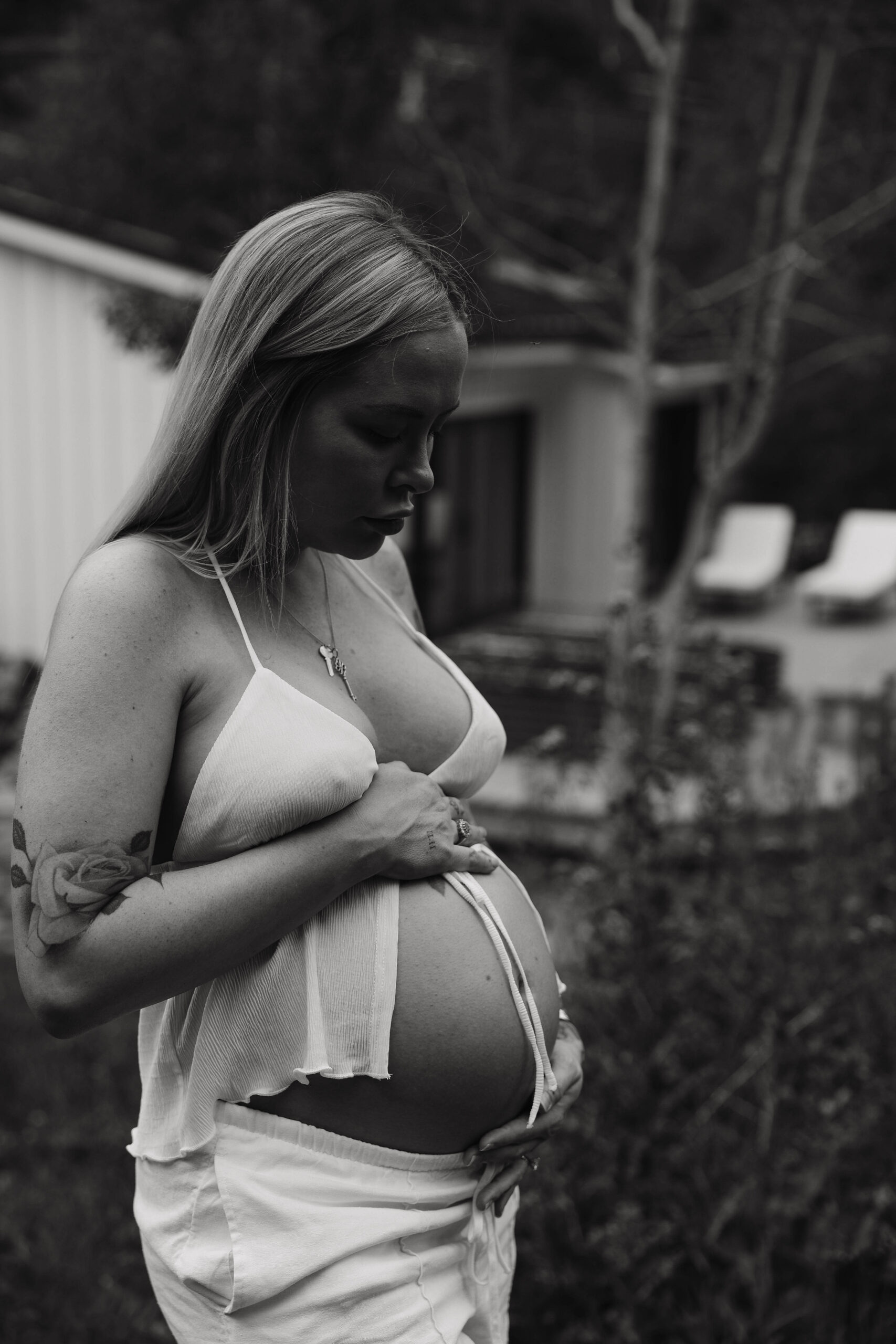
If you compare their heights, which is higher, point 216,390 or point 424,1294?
point 216,390

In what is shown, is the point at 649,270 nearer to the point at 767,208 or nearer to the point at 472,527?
the point at 767,208

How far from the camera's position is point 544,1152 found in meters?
3.04

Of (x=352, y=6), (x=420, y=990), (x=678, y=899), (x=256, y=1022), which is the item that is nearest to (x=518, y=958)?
(x=420, y=990)

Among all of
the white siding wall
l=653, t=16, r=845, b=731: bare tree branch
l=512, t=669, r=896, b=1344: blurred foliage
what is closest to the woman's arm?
l=512, t=669, r=896, b=1344: blurred foliage

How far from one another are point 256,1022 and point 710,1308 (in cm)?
156

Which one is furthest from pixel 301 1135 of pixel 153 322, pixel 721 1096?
pixel 153 322

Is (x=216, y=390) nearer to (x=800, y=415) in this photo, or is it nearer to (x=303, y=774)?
(x=303, y=774)

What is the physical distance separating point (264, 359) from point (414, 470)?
219 mm

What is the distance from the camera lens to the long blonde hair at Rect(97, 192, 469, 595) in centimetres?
148

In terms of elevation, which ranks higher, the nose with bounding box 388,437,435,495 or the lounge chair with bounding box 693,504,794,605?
the nose with bounding box 388,437,435,495

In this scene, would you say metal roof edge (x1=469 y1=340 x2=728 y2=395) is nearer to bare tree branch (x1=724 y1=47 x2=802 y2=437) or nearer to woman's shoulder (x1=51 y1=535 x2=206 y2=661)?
bare tree branch (x1=724 y1=47 x2=802 y2=437)

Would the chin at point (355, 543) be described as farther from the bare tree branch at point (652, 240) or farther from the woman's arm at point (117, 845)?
the bare tree branch at point (652, 240)

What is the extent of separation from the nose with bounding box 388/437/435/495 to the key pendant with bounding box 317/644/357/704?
9.7 inches

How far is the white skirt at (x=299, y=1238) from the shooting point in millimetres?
1554
